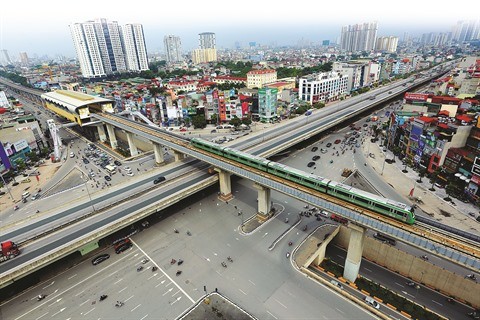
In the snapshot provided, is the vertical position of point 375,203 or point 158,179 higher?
point 375,203

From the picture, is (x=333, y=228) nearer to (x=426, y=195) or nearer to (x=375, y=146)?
(x=426, y=195)

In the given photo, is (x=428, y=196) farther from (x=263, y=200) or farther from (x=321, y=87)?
(x=321, y=87)

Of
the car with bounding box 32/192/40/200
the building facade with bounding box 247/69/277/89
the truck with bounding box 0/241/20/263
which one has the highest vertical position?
the building facade with bounding box 247/69/277/89

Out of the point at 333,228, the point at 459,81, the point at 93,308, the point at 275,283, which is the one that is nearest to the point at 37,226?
the point at 93,308

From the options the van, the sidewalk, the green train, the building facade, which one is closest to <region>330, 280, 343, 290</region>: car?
the van

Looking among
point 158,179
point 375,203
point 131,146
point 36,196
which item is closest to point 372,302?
point 375,203

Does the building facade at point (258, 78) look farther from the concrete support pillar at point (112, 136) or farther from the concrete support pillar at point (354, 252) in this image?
the concrete support pillar at point (354, 252)

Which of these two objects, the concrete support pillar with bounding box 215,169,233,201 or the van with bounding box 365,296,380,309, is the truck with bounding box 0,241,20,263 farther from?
the van with bounding box 365,296,380,309

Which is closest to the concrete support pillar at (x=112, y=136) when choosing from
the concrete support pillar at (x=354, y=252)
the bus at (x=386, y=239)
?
the concrete support pillar at (x=354, y=252)
